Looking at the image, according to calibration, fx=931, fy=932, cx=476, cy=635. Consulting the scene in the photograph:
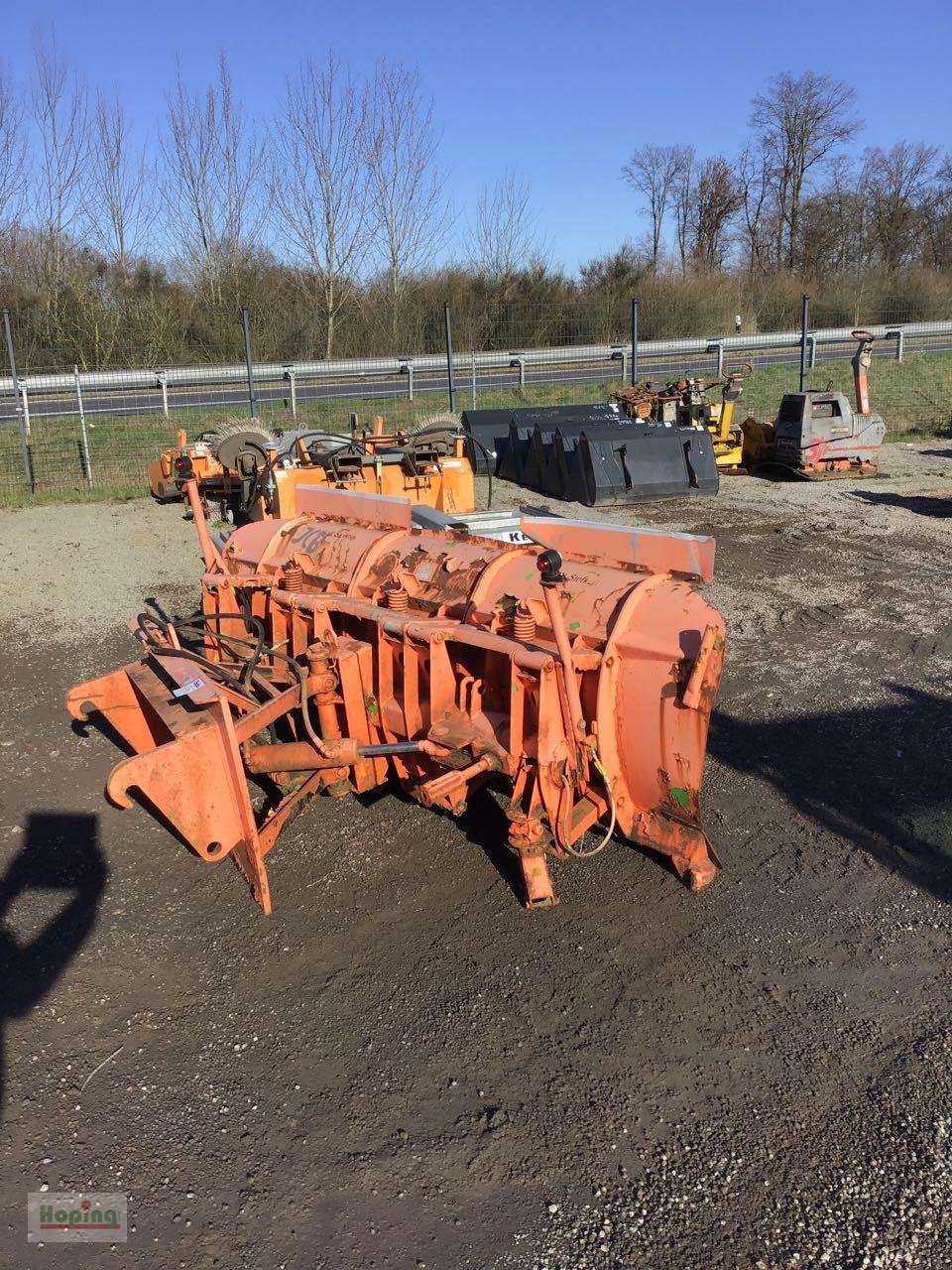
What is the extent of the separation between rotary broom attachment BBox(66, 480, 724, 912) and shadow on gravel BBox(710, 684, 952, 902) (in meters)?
0.92

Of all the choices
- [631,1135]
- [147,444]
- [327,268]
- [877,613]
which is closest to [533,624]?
[631,1135]

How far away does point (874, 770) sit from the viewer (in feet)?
15.3

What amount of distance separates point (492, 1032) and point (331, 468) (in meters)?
5.01

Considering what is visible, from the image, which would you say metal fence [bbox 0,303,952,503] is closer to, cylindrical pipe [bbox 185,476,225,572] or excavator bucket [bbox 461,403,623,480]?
excavator bucket [bbox 461,403,623,480]

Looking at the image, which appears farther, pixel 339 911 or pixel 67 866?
pixel 67 866

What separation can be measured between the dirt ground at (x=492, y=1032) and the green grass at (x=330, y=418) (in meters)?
9.87

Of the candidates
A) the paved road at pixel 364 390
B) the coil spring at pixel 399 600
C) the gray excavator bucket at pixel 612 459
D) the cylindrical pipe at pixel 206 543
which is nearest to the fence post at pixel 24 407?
the paved road at pixel 364 390

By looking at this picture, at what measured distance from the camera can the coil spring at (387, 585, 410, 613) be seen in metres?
4.10

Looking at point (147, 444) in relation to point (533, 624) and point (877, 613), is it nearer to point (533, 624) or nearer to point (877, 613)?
point (877, 613)

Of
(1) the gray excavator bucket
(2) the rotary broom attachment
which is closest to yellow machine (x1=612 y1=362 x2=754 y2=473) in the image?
(1) the gray excavator bucket

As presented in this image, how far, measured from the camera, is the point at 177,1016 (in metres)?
3.12

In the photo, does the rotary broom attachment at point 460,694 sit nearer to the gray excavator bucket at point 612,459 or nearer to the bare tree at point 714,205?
the gray excavator bucket at point 612,459

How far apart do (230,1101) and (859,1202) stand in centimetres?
176

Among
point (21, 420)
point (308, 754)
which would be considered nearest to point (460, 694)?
point (308, 754)
